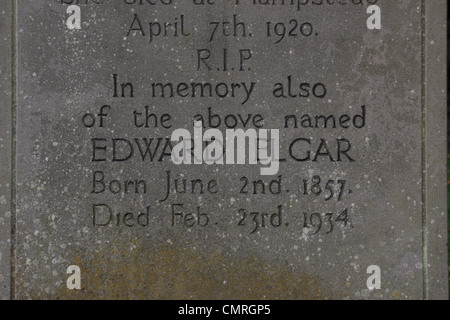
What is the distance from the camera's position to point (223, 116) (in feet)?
8.22

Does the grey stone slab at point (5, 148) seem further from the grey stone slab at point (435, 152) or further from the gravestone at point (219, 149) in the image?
the grey stone slab at point (435, 152)

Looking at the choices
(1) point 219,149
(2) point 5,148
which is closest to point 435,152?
(1) point 219,149

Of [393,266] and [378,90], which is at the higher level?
[378,90]

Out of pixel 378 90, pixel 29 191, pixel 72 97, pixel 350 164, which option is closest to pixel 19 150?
pixel 29 191

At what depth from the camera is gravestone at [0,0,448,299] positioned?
2484 millimetres

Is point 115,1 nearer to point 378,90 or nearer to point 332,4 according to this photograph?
point 332,4

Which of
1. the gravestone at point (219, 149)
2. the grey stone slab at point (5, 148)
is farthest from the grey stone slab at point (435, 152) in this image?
the grey stone slab at point (5, 148)

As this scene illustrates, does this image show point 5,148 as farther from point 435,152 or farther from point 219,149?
point 435,152

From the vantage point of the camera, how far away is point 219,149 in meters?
2.51

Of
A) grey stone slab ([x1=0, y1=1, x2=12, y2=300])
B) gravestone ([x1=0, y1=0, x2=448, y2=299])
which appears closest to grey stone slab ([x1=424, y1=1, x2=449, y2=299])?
gravestone ([x1=0, y1=0, x2=448, y2=299])

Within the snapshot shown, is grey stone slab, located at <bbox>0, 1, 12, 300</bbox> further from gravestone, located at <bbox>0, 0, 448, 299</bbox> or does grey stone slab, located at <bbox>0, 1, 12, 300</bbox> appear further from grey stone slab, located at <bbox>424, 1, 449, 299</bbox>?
grey stone slab, located at <bbox>424, 1, 449, 299</bbox>

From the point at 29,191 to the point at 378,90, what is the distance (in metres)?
2.03

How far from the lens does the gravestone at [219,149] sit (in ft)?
8.15

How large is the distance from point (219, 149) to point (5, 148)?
1.20 metres
